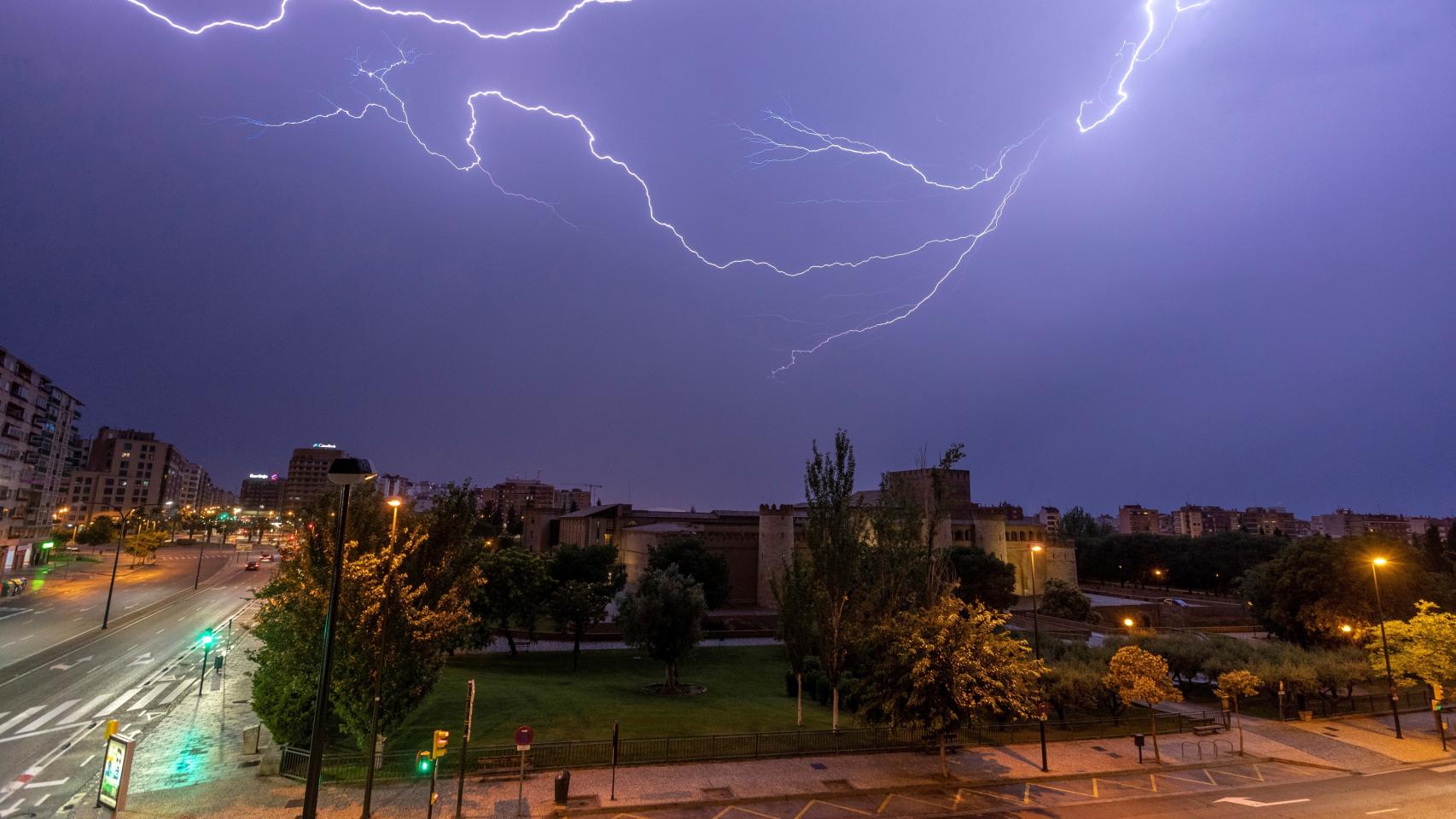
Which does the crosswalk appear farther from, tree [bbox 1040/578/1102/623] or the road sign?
tree [bbox 1040/578/1102/623]

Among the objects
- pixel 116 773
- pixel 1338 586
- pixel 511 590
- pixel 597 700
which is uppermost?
pixel 1338 586

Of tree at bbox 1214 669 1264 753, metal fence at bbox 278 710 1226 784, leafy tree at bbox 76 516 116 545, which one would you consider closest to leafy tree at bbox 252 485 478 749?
metal fence at bbox 278 710 1226 784

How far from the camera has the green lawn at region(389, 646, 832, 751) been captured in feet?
78.5

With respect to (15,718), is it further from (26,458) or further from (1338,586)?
(26,458)

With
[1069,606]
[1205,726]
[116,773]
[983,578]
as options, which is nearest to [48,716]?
[116,773]

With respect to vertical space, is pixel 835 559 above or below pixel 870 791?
above

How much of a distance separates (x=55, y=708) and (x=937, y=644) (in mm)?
30930

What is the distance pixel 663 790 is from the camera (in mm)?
18156

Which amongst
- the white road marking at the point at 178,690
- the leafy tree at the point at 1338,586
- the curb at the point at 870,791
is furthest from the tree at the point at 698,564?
the curb at the point at 870,791

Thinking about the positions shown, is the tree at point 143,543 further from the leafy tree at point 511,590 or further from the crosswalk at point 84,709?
the crosswalk at point 84,709

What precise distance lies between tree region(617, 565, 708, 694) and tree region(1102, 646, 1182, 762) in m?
18.7

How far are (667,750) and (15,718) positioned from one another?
22240mm

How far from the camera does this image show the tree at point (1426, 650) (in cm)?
2680

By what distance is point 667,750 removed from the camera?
2069cm
